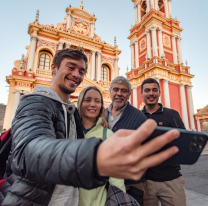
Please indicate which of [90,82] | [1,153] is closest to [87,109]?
[1,153]

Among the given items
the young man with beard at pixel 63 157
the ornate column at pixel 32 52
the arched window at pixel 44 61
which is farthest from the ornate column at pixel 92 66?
the young man with beard at pixel 63 157

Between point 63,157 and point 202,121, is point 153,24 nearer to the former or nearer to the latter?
point 202,121

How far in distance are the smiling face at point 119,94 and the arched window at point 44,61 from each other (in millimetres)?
12317

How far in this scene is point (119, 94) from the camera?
5.93ft

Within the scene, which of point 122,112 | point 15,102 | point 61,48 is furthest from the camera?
point 61,48

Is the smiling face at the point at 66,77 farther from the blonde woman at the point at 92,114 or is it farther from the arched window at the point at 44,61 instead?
the arched window at the point at 44,61

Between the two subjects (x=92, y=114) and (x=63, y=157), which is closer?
(x=63, y=157)

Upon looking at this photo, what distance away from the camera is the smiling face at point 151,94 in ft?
6.29

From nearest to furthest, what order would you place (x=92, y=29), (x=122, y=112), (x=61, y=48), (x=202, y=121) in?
(x=122, y=112) → (x=61, y=48) → (x=202, y=121) → (x=92, y=29)

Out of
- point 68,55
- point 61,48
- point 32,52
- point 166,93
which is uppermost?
point 61,48

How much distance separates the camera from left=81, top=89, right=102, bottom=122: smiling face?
1.51 m

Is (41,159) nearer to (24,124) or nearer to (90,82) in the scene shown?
(24,124)

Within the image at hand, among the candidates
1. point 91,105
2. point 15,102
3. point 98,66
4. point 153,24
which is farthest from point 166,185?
point 153,24

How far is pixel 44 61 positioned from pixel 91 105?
1290 centimetres
